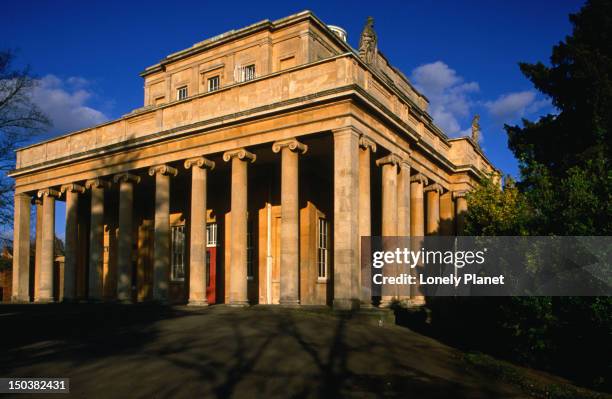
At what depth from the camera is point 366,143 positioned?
18172 millimetres

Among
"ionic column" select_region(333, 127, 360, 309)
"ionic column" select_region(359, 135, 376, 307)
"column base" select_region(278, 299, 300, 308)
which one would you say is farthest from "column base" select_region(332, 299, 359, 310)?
"column base" select_region(278, 299, 300, 308)

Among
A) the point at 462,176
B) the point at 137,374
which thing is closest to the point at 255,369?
the point at 137,374

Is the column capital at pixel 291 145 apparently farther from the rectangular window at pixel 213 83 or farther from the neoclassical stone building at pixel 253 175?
the rectangular window at pixel 213 83

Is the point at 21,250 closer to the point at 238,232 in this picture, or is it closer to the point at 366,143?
the point at 238,232

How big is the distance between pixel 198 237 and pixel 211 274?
213 inches

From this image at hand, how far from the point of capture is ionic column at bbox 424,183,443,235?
25625 mm

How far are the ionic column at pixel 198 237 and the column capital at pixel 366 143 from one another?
6081mm

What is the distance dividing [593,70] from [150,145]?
1799 cm

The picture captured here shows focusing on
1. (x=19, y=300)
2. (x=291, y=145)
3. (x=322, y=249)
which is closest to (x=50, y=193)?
(x=19, y=300)

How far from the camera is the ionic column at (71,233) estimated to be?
25.7m

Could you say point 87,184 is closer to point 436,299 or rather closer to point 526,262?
point 436,299

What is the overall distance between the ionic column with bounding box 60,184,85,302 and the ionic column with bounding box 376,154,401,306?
47.4ft

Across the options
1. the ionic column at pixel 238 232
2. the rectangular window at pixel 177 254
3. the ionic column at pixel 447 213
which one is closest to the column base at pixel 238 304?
the ionic column at pixel 238 232

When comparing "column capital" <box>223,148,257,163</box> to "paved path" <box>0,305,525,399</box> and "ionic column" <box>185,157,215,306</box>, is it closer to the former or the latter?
"ionic column" <box>185,157,215,306</box>
